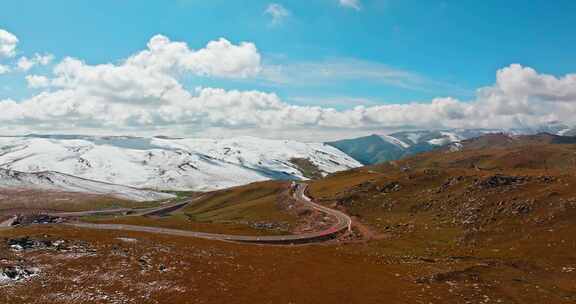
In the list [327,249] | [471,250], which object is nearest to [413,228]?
[471,250]

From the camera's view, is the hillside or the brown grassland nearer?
the brown grassland

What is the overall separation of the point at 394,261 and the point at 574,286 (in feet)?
86.0

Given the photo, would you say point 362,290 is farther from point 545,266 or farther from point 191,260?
point 545,266

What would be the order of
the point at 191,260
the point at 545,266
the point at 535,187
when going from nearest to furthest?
the point at 191,260 < the point at 545,266 < the point at 535,187

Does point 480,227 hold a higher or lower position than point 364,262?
higher

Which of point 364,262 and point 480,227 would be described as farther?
point 480,227

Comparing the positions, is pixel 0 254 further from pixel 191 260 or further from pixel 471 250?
pixel 471 250

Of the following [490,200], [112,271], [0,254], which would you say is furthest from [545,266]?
[0,254]

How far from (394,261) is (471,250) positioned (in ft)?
71.0

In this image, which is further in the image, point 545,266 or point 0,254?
point 545,266

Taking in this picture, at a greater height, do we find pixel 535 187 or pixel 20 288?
pixel 535 187

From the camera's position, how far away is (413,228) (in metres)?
110

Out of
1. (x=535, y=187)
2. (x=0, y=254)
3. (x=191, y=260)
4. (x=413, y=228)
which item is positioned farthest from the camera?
(x=535, y=187)

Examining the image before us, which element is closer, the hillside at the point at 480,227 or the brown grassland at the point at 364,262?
the brown grassland at the point at 364,262
